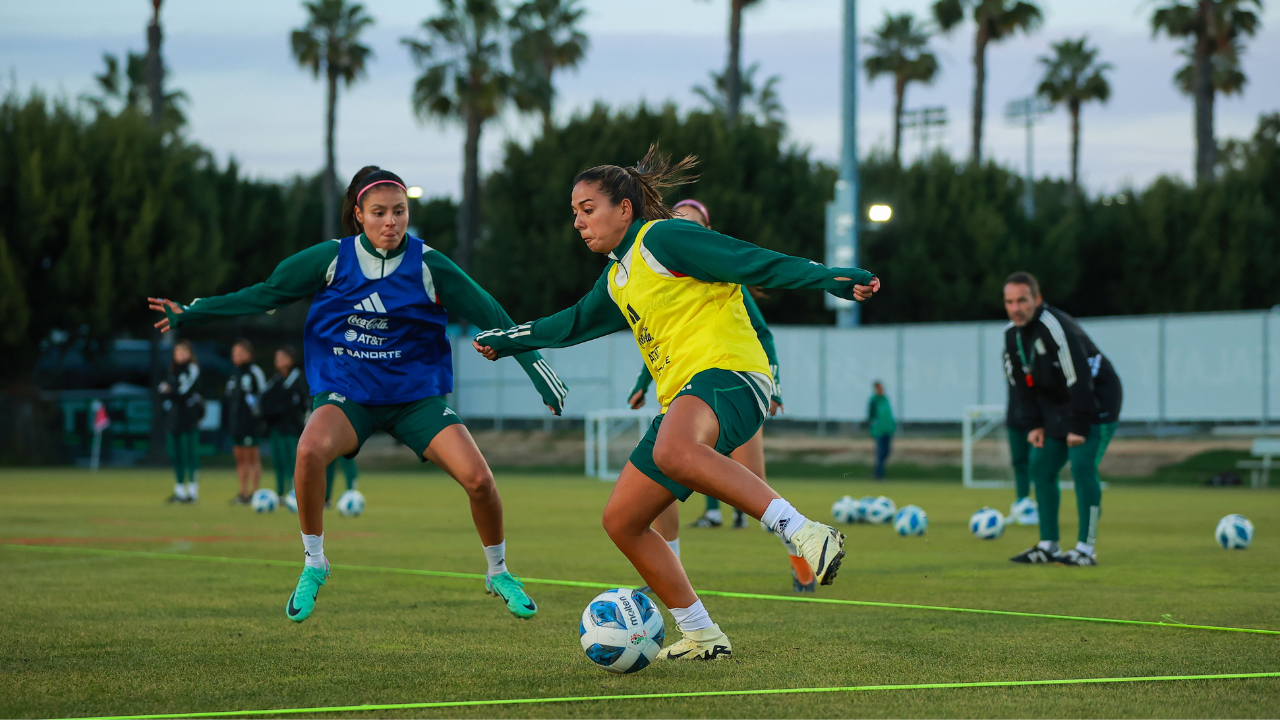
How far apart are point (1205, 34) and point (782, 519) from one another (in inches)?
1708

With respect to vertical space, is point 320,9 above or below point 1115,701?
above

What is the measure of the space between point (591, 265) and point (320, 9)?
58.9ft

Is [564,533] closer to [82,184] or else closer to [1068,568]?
[1068,568]

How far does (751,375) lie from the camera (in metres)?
5.14

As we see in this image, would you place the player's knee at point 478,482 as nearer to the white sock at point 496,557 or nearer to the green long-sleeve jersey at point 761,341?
the white sock at point 496,557

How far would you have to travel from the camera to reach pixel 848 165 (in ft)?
94.4

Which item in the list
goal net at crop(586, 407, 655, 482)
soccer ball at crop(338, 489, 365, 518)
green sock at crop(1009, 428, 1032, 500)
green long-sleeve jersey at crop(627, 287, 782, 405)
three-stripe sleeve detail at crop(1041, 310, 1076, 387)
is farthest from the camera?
goal net at crop(586, 407, 655, 482)

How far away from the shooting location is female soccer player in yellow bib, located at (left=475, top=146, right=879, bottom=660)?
485 centimetres

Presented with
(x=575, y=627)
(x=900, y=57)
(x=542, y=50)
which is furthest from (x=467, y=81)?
(x=575, y=627)

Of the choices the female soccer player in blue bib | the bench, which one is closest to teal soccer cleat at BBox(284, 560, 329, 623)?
the female soccer player in blue bib

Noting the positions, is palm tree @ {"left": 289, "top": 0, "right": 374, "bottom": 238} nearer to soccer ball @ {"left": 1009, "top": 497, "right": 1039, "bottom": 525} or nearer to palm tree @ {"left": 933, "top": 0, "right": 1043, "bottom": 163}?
palm tree @ {"left": 933, "top": 0, "right": 1043, "bottom": 163}

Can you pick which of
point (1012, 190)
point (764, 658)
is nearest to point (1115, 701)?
point (764, 658)

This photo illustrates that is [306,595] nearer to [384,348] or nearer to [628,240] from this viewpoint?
[384,348]

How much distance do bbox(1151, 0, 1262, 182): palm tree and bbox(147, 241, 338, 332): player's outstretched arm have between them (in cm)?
3962
